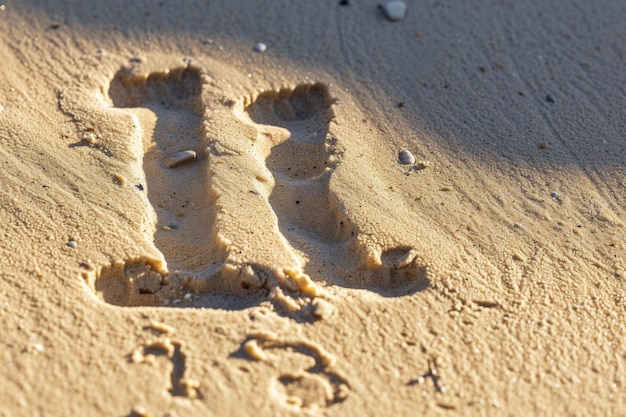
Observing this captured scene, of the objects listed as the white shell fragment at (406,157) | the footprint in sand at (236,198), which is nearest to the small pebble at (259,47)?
the footprint in sand at (236,198)

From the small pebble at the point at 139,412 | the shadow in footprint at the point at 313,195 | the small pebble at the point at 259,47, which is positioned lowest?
the small pebble at the point at 139,412

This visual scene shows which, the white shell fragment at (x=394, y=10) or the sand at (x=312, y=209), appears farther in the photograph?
the white shell fragment at (x=394, y=10)

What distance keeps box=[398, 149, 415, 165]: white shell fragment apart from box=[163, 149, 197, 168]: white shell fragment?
→ 0.62 m

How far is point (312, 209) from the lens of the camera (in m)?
2.10

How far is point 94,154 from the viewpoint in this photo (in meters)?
2.17

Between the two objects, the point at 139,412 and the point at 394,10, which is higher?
the point at 394,10

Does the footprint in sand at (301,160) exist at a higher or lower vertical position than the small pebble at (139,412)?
higher

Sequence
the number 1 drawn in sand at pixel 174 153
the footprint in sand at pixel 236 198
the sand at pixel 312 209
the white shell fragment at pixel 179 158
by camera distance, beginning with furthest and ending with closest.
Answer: the white shell fragment at pixel 179 158 < the number 1 drawn in sand at pixel 174 153 < the footprint in sand at pixel 236 198 < the sand at pixel 312 209

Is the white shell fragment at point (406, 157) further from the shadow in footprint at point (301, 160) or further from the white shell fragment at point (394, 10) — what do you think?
the white shell fragment at point (394, 10)

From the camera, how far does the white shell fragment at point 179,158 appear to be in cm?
220

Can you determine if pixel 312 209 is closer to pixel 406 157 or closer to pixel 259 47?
pixel 406 157

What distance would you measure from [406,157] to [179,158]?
676 millimetres

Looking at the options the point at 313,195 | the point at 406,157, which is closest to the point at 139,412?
the point at 313,195

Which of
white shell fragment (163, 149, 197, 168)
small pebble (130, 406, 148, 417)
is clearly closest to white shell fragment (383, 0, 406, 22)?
white shell fragment (163, 149, 197, 168)
